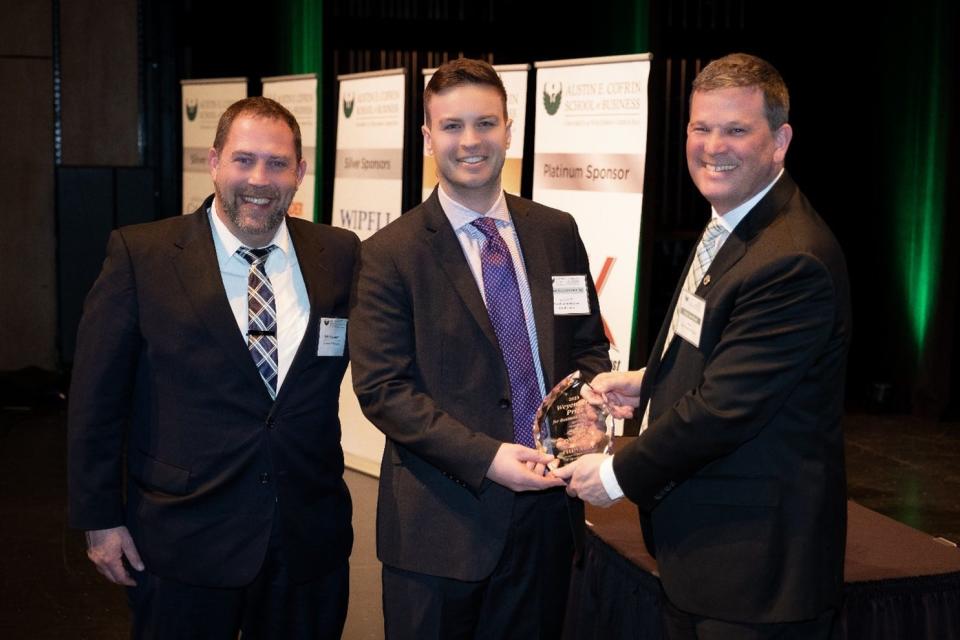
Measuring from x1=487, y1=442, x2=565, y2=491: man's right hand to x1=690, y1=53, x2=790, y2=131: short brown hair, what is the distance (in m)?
0.80

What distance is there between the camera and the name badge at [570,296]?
2.48 metres

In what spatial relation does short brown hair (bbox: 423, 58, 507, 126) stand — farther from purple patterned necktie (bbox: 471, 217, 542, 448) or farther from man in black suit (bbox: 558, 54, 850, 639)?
man in black suit (bbox: 558, 54, 850, 639)

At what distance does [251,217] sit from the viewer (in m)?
2.38

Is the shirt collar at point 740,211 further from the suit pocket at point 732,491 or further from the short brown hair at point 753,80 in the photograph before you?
the suit pocket at point 732,491

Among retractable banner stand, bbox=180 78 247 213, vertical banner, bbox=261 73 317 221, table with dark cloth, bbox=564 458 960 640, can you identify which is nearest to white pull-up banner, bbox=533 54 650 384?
table with dark cloth, bbox=564 458 960 640

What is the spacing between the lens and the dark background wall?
759cm

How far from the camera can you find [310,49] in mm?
6879

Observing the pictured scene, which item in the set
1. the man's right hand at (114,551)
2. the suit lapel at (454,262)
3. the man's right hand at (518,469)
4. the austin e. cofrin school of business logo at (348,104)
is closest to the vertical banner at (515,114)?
the austin e. cofrin school of business logo at (348,104)

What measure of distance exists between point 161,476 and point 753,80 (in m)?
1.43

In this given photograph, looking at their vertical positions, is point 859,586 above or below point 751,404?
below

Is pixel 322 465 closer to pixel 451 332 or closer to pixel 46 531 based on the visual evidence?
pixel 451 332

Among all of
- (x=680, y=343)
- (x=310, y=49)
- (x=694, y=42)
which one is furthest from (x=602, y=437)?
(x=694, y=42)

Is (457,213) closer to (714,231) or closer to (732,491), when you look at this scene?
(714,231)

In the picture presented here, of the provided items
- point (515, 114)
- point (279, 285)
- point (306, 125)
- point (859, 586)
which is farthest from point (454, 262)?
→ point (306, 125)
